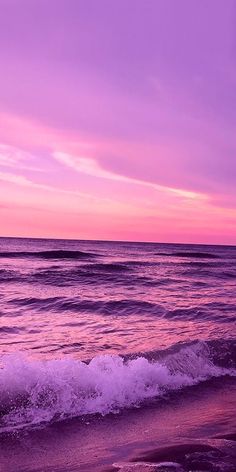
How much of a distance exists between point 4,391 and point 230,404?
3052 millimetres

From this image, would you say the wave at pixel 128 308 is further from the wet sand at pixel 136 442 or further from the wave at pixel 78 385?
the wet sand at pixel 136 442

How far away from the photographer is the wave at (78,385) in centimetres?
547

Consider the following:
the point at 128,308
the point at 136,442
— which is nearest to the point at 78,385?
the point at 136,442

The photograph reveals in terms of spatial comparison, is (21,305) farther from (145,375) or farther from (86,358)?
(145,375)

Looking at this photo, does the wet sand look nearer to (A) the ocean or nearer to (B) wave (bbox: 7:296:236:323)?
(A) the ocean

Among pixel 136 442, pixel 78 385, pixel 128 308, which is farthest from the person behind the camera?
pixel 128 308

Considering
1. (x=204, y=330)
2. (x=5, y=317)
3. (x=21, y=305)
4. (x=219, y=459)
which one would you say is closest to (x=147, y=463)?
(x=219, y=459)

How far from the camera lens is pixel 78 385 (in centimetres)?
616

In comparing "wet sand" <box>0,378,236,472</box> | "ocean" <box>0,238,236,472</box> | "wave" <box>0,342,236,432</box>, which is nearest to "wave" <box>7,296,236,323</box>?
"ocean" <box>0,238,236,472</box>

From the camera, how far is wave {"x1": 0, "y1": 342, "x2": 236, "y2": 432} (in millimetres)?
5469

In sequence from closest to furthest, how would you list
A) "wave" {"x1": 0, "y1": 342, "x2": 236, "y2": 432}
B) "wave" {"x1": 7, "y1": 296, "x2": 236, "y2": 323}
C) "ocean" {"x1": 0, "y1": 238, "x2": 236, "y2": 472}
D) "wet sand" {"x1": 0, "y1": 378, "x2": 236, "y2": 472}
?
"wet sand" {"x1": 0, "y1": 378, "x2": 236, "y2": 472}, "ocean" {"x1": 0, "y1": 238, "x2": 236, "y2": 472}, "wave" {"x1": 0, "y1": 342, "x2": 236, "y2": 432}, "wave" {"x1": 7, "y1": 296, "x2": 236, "y2": 323}

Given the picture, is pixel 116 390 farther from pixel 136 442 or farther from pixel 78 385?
pixel 136 442

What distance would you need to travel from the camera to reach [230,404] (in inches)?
234

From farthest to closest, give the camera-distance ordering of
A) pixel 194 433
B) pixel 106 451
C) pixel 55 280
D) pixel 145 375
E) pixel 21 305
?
pixel 55 280 < pixel 21 305 < pixel 145 375 < pixel 194 433 < pixel 106 451
